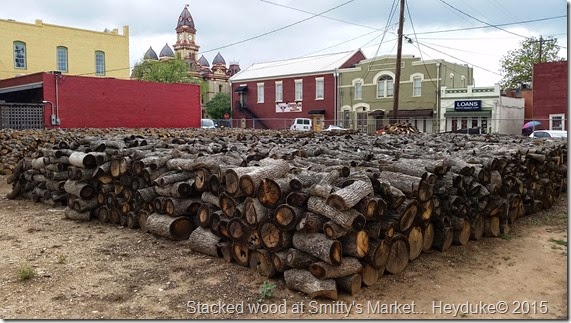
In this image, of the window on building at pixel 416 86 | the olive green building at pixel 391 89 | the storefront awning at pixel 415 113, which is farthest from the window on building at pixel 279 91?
the window on building at pixel 416 86

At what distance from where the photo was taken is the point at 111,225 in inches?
336

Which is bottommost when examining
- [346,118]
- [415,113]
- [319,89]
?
[346,118]

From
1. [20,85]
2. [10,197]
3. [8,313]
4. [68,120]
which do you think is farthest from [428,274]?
[20,85]

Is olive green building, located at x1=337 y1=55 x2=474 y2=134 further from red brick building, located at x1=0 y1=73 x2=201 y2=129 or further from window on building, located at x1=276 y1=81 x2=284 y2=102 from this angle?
red brick building, located at x1=0 y1=73 x2=201 y2=129

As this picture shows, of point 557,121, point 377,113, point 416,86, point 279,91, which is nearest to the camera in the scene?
point 557,121

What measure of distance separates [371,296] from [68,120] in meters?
25.6

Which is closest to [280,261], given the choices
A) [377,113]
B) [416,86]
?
[416,86]

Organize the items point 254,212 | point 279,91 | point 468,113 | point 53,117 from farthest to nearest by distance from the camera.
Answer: point 279,91 < point 468,113 < point 53,117 < point 254,212

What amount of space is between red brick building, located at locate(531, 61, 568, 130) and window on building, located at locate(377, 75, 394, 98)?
41.2 ft

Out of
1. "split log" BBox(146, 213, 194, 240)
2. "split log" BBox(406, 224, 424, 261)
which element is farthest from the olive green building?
"split log" BBox(406, 224, 424, 261)

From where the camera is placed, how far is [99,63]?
45719mm

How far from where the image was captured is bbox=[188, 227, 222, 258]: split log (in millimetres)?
6406

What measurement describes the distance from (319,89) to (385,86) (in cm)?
708

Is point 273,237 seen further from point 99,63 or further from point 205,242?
point 99,63
